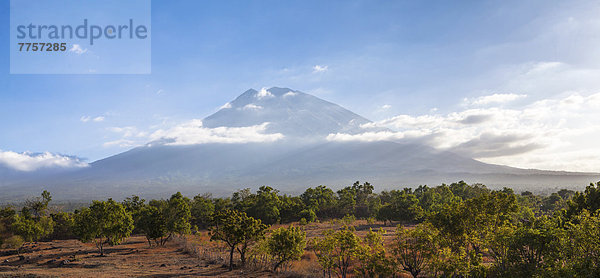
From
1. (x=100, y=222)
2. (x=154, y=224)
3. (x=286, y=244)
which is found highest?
(x=100, y=222)

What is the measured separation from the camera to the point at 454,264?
18.2 meters

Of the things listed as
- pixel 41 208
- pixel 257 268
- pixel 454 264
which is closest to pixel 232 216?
pixel 257 268

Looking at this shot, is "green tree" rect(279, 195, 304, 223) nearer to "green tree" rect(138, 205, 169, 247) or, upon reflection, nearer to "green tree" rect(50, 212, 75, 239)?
"green tree" rect(138, 205, 169, 247)

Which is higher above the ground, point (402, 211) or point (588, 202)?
point (588, 202)

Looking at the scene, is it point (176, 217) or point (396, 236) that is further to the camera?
point (176, 217)

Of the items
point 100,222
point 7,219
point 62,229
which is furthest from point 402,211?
point 7,219

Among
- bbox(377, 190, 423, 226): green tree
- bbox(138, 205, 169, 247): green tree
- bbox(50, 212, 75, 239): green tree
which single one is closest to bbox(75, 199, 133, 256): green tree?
bbox(138, 205, 169, 247): green tree

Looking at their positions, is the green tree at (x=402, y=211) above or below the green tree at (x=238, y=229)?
below

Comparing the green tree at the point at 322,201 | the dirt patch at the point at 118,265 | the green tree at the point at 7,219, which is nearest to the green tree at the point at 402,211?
the green tree at the point at 322,201

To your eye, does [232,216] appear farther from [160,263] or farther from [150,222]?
[150,222]

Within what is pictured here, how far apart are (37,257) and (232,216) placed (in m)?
29.1

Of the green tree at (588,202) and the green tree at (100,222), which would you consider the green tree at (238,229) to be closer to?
the green tree at (100,222)

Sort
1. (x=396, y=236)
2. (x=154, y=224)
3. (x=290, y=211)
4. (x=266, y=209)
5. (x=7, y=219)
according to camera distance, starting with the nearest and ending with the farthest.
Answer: (x=396, y=236) → (x=154, y=224) → (x=7, y=219) → (x=266, y=209) → (x=290, y=211)

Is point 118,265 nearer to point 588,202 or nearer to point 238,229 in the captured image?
point 238,229
